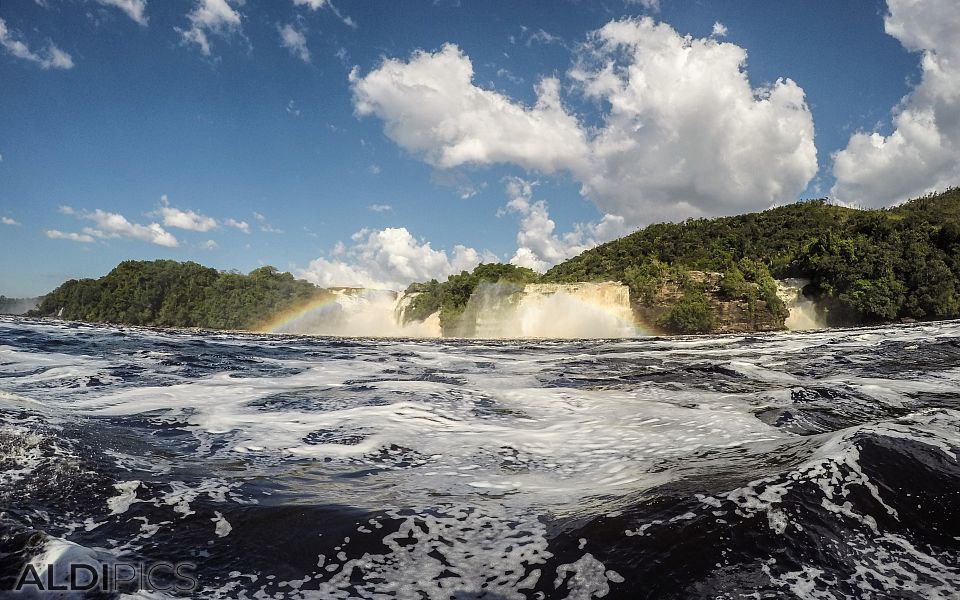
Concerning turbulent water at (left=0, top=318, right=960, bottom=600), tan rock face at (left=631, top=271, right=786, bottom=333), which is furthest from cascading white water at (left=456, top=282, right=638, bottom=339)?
turbulent water at (left=0, top=318, right=960, bottom=600)

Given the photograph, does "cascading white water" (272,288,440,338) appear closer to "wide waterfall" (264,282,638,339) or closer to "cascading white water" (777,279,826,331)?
"wide waterfall" (264,282,638,339)

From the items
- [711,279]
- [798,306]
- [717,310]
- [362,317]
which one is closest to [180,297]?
[362,317]

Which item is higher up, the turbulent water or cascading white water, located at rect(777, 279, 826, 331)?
cascading white water, located at rect(777, 279, 826, 331)

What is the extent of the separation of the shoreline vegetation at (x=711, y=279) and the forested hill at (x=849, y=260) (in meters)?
0.13

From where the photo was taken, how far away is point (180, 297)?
81312mm

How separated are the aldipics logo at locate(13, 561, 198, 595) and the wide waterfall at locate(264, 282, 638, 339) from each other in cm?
4576

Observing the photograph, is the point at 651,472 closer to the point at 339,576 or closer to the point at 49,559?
the point at 339,576

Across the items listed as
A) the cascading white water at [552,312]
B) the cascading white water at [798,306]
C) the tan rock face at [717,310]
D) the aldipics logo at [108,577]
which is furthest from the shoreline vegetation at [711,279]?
the aldipics logo at [108,577]

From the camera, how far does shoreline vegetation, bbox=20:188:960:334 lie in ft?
→ 157

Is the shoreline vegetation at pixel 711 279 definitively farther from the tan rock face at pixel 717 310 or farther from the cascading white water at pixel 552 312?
the cascading white water at pixel 552 312

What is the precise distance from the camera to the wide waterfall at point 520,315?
48812 millimetres

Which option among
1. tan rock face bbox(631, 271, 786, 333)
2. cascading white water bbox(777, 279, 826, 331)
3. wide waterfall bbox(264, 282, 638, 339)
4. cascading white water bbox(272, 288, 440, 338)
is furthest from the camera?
cascading white water bbox(272, 288, 440, 338)

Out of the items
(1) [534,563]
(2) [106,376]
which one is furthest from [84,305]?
(1) [534,563]

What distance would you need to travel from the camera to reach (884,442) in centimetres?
347
